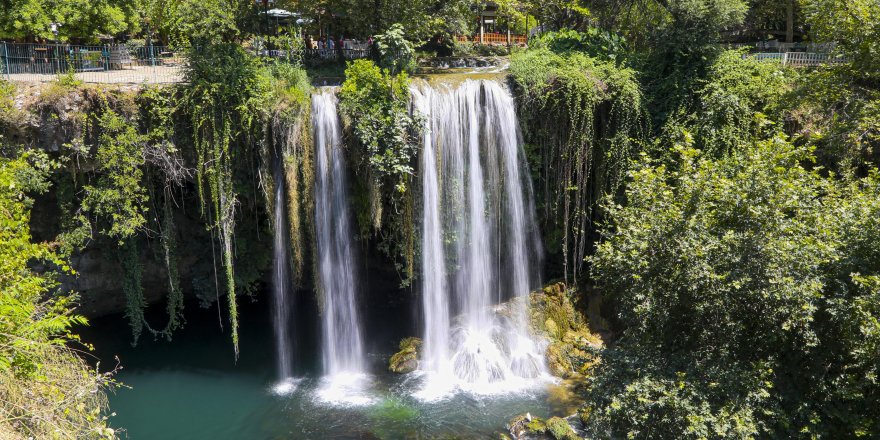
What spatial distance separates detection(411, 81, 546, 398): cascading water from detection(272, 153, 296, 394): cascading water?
343 cm

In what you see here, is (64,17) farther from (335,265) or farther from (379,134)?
(335,265)

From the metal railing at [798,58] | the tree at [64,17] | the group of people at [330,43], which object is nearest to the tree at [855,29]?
the metal railing at [798,58]

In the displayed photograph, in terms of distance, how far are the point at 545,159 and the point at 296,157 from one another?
643cm

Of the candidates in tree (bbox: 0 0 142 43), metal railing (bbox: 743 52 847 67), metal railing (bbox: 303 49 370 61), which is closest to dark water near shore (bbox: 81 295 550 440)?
metal railing (bbox: 303 49 370 61)

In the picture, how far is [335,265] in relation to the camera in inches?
641

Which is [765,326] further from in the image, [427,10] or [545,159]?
[427,10]

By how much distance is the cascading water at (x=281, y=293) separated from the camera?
15.4 meters

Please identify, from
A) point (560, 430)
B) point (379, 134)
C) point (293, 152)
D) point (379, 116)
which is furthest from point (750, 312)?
point (293, 152)

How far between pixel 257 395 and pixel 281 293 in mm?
2602

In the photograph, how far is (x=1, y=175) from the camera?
8.90 metres

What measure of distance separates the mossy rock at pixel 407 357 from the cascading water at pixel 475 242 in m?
0.22

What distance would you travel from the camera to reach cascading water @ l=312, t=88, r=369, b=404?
50.3 ft

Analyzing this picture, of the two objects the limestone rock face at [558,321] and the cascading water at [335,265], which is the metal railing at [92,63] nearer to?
the cascading water at [335,265]

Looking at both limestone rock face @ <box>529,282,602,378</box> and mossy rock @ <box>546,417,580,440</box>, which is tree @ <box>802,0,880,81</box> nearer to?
limestone rock face @ <box>529,282,602,378</box>
